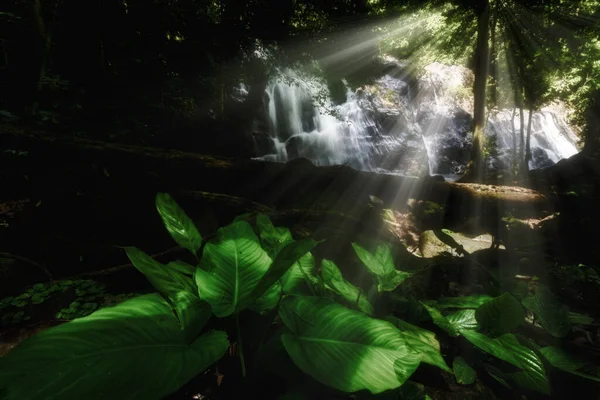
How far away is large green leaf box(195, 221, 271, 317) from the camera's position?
0.90 metres

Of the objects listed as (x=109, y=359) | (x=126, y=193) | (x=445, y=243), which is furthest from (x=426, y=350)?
(x=126, y=193)

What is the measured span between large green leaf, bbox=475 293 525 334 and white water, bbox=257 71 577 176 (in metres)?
8.32

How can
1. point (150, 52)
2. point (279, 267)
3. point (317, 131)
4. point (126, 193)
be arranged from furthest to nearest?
point (317, 131) < point (150, 52) < point (126, 193) < point (279, 267)

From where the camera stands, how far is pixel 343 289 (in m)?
1.28

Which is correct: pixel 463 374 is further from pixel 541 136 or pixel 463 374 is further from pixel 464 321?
pixel 541 136

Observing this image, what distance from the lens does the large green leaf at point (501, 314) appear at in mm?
1186

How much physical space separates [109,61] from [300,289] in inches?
212

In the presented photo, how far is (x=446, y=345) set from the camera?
145cm

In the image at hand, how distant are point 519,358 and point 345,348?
0.83 m

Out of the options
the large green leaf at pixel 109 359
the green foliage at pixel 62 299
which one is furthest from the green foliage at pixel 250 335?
the green foliage at pixel 62 299

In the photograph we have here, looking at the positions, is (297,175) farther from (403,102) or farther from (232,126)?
(403,102)

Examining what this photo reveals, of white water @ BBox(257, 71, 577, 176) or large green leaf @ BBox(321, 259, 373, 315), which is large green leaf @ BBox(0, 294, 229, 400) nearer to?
large green leaf @ BBox(321, 259, 373, 315)

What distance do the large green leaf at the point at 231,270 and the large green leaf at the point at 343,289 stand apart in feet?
1.24

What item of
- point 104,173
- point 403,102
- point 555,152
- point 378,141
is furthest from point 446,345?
point 555,152
